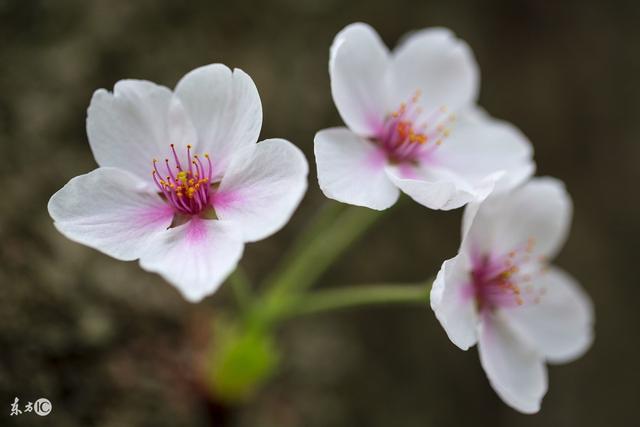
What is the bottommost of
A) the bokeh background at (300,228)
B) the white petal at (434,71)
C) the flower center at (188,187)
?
the bokeh background at (300,228)

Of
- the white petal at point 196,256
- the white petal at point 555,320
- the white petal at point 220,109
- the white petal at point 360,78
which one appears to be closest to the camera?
the white petal at point 196,256

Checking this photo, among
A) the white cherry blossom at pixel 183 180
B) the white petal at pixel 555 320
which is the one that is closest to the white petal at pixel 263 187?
the white cherry blossom at pixel 183 180

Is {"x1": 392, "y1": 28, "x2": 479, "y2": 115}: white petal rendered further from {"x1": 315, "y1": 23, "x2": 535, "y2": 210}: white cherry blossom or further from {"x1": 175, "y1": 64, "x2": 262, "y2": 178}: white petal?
{"x1": 175, "y1": 64, "x2": 262, "y2": 178}: white petal

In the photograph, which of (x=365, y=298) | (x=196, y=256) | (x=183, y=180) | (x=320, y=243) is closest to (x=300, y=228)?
(x=320, y=243)

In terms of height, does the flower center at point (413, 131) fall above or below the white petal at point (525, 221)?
above

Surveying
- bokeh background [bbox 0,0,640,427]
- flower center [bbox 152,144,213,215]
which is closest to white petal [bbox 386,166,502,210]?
flower center [bbox 152,144,213,215]

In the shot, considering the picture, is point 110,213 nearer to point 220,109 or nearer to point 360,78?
point 220,109

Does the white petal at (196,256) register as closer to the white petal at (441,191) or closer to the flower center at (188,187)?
the flower center at (188,187)
